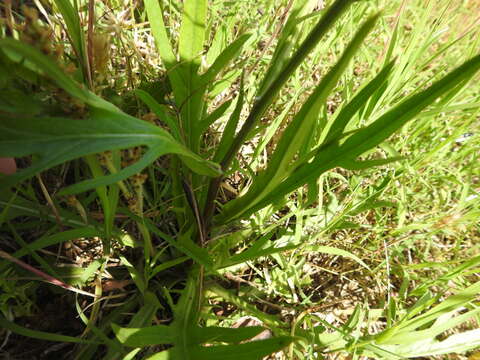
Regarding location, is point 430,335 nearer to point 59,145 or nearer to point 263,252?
point 263,252

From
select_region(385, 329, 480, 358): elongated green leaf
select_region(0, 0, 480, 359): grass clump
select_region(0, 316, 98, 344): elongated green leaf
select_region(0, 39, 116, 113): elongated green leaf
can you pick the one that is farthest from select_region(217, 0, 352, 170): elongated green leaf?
select_region(385, 329, 480, 358): elongated green leaf

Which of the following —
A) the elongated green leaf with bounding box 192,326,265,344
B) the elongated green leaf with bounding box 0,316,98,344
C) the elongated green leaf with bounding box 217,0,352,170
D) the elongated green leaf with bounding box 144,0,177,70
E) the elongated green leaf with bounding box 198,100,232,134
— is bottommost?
the elongated green leaf with bounding box 192,326,265,344

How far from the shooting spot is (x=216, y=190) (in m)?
0.77

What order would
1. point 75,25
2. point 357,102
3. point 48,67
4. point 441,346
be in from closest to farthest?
1. point 48,67
2. point 75,25
3. point 357,102
4. point 441,346

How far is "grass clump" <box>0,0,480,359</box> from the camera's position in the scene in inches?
19.2

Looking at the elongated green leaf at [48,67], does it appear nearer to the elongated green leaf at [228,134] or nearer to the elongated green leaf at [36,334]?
the elongated green leaf at [228,134]

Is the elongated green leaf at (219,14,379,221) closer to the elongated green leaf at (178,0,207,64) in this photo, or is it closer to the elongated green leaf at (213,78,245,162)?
the elongated green leaf at (213,78,245,162)

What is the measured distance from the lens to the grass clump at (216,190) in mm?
488

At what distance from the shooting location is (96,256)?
891 millimetres

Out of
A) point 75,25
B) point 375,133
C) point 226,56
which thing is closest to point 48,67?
point 75,25

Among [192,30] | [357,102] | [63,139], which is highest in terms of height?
[192,30]

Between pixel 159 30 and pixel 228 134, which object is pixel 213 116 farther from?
pixel 159 30

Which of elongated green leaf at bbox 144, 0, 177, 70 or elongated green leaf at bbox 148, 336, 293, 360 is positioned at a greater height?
elongated green leaf at bbox 144, 0, 177, 70

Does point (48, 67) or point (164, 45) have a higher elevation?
point (164, 45)
